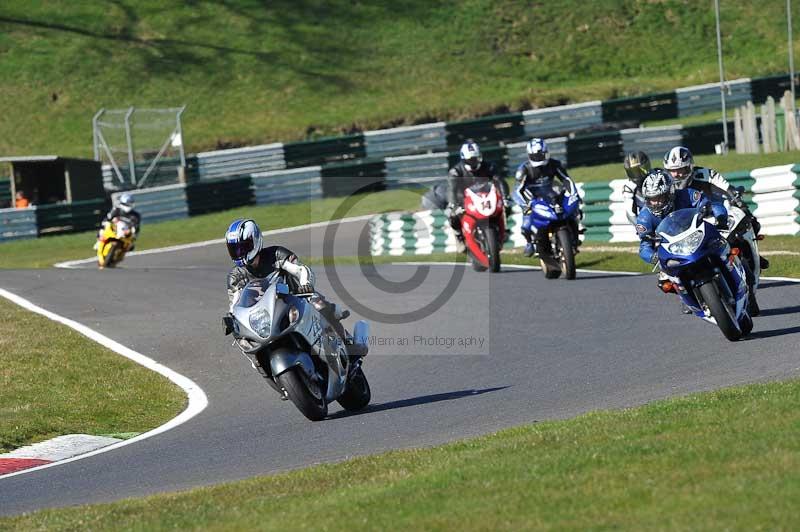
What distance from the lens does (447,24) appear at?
→ 47688 mm

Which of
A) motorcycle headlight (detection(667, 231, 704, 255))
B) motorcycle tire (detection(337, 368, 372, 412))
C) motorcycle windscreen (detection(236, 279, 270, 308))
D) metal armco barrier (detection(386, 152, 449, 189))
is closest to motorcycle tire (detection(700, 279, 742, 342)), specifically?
motorcycle headlight (detection(667, 231, 704, 255))

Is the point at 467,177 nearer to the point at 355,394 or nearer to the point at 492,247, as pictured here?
the point at 492,247

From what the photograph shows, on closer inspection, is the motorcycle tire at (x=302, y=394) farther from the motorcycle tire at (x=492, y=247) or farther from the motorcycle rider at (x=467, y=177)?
the motorcycle rider at (x=467, y=177)

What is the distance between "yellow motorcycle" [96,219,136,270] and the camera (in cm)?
2492

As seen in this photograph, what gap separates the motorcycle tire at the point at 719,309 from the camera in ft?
35.1

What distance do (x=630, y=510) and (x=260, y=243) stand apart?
4.71 metres

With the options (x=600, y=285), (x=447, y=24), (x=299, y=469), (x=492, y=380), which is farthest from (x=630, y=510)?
(x=447, y=24)

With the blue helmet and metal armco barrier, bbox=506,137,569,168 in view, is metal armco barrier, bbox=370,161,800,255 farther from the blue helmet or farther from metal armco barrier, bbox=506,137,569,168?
the blue helmet

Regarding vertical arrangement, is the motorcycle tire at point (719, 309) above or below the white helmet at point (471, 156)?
below

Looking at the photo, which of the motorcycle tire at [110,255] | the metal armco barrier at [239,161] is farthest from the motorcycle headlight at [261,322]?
the metal armco barrier at [239,161]

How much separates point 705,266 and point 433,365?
2884 mm

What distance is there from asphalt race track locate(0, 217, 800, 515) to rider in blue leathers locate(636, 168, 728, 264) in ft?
2.95

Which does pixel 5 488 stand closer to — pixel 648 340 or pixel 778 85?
pixel 648 340

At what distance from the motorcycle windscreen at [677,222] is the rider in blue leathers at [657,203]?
286 millimetres
